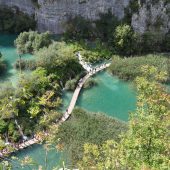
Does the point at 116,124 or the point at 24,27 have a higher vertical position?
the point at 24,27

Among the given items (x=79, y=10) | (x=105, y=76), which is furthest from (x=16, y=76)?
(x=79, y=10)

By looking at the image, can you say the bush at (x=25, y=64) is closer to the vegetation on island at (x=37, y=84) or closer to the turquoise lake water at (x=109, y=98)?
the vegetation on island at (x=37, y=84)

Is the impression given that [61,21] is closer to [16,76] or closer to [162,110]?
[16,76]

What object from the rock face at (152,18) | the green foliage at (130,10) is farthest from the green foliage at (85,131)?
the green foliage at (130,10)

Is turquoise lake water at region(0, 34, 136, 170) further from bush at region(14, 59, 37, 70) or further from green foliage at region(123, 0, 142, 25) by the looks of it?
green foliage at region(123, 0, 142, 25)

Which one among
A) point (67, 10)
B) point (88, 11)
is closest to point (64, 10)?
point (67, 10)

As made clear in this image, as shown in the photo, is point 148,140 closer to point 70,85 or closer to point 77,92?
point 77,92
